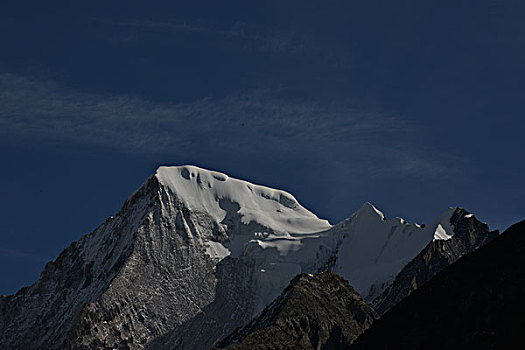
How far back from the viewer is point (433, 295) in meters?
166

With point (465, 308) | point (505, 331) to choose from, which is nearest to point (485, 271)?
point (465, 308)

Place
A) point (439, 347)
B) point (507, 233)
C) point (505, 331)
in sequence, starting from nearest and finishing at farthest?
1. point (505, 331)
2. point (439, 347)
3. point (507, 233)

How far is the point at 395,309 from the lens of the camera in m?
171

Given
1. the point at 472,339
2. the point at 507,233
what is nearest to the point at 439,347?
the point at 472,339

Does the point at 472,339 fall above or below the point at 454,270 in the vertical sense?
below

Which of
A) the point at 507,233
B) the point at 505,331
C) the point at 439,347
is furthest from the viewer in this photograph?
the point at 507,233

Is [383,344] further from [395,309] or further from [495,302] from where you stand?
[495,302]

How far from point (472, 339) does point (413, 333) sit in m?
11.5

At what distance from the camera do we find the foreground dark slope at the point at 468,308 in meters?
150

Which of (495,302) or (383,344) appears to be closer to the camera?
(495,302)

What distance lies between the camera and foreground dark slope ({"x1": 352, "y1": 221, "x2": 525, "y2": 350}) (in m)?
150

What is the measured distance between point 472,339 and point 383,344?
15.7 metres

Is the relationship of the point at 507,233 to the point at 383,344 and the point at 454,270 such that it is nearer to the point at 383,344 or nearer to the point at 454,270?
the point at 454,270

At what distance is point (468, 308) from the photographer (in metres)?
158
